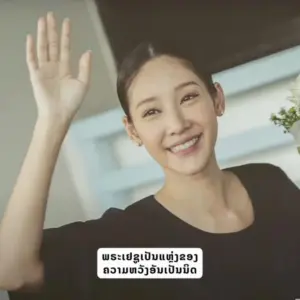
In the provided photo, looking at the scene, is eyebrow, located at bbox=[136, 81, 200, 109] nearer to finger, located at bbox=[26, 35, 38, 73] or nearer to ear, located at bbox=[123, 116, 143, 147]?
ear, located at bbox=[123, 116, 143, 147]

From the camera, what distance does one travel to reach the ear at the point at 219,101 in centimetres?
143

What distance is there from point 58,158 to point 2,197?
159 mm

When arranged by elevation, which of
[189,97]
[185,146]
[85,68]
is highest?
[85,68]

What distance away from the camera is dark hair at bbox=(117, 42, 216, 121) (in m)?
1.43

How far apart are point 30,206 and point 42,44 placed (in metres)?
0.38

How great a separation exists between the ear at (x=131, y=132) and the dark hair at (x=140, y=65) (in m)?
0.01

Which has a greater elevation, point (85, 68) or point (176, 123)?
point (85, 68)

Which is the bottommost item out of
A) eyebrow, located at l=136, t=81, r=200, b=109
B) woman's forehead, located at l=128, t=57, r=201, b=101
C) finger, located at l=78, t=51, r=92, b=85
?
eyebrow, located at l=136, t=81, r=200, b=109

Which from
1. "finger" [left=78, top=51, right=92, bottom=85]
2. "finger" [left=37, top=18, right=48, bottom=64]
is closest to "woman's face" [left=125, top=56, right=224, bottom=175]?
"finger" [left=78, top=51, right=92, bottom=85]

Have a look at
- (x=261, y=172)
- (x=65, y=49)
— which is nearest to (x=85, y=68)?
(x=65, y=49)

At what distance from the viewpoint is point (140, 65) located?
144 cm

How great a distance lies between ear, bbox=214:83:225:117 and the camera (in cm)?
143

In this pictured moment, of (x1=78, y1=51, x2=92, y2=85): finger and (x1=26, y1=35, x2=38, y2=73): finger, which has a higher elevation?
(x1=26, y1=35, x2=38, y2=73): finger

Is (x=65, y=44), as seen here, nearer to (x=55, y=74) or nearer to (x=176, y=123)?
(x=55, y=74)
